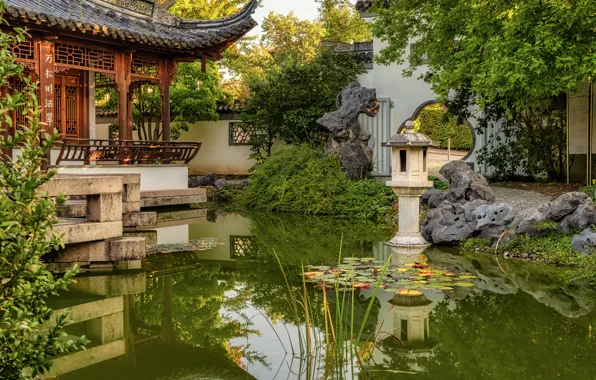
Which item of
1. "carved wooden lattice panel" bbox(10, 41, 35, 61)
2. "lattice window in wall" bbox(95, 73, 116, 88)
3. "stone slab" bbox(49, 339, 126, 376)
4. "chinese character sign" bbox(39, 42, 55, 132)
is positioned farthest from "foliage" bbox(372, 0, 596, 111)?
"lattice window in wall" bbox(95, 73, 116, 88)

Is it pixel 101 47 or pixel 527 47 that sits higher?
pixel 101 47

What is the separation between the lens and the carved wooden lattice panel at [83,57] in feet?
40.2

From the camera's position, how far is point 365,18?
58.4 ft

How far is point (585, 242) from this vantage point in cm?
682

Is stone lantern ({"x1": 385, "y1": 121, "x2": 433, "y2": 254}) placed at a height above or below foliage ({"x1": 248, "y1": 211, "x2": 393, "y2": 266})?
above

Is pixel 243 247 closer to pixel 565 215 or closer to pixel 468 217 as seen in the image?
pixel 468 217

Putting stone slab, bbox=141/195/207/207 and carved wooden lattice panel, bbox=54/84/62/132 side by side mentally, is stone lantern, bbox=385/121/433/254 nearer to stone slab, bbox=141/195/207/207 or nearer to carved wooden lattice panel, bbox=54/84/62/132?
stone slab, bbox=141/195/207/207

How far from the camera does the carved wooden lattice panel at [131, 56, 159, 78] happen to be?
13719 mm

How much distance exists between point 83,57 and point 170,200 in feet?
10.3

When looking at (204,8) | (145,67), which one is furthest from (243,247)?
(204,8)

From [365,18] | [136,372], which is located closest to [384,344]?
[136,372]

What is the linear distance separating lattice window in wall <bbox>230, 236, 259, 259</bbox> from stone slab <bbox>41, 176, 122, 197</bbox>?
183 centimetres

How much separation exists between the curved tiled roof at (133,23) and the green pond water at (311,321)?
5.13 m

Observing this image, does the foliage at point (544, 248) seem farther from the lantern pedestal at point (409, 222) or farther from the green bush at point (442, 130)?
the green bush at point (442, 130)
